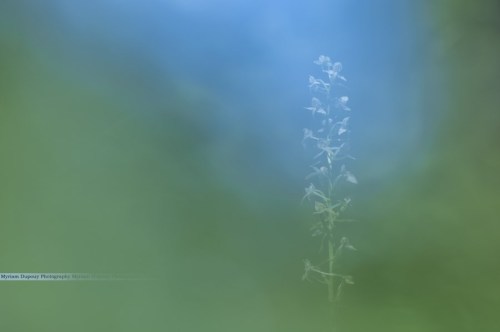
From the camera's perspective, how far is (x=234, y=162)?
1.49m

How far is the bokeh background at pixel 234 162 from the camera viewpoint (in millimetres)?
1441

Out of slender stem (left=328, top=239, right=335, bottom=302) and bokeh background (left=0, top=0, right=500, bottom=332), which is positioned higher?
bokeh background (left=0, top=0, right=500, bottom=332)

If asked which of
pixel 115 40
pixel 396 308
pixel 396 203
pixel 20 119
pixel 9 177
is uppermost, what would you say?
pixel 115 40

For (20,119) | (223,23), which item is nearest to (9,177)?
(20,119)

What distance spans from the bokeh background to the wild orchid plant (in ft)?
0.12

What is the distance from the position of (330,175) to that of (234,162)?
0.31 meters

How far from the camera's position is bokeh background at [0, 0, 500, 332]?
1441mm

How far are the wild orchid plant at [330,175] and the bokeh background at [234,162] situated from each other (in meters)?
0.04

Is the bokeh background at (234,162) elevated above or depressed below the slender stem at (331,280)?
above

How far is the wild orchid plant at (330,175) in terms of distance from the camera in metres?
1.50

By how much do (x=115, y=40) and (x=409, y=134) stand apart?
994mm

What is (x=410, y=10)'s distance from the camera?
1.56 metres

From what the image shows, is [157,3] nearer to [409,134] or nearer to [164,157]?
[164,157]

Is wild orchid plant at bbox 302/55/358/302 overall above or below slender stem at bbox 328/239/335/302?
above
